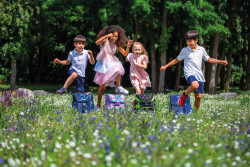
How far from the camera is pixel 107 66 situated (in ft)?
24.0

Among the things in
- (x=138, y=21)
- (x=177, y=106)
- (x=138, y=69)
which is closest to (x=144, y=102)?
(x=177, y=106)

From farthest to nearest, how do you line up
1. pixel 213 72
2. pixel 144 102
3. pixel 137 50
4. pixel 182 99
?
pixel 213 72
pixel 137 50
pixel 182 99
pixel 144 102

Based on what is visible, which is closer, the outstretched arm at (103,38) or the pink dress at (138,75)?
the outstretched arm at (103,38)

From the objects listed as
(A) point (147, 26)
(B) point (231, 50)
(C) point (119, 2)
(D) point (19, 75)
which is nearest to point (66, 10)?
Answer: (C) point (119, 2)

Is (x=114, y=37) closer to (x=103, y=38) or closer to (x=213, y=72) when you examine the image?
(x=103, y=38)

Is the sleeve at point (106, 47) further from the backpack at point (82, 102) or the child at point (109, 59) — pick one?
the backpack at point (82, 102)

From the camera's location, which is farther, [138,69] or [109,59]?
[138,69]

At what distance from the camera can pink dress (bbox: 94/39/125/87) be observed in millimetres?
7258

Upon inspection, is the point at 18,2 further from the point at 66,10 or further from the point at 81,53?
the point at 81,53

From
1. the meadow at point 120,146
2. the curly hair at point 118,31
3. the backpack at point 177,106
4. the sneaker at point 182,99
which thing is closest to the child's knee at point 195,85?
the sneaker at point 182,99

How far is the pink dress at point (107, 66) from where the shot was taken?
7.26m

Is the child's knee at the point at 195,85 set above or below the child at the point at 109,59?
below

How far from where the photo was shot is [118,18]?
1499cm

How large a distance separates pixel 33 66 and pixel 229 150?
91.6 feet
